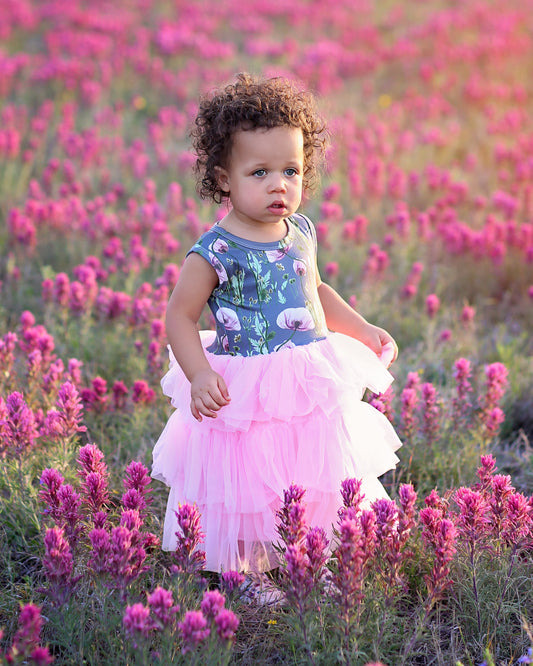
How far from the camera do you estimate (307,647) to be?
2.06m

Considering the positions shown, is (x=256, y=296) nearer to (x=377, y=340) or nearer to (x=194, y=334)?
(x=194, y=334)

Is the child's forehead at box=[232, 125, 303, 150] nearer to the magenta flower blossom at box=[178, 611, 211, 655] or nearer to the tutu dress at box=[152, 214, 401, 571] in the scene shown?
the tutu dress at box=[152, 214, 401, 571]

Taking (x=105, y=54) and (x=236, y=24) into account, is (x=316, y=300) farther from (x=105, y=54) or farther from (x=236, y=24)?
(x=236, y=24)

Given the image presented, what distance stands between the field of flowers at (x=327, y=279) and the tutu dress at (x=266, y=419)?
0.63ft

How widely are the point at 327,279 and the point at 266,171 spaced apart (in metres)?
2.88

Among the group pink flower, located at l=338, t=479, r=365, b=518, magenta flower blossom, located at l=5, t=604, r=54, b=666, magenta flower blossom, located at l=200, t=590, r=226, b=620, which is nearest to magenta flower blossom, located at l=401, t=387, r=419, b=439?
pink flower, located at l=338, t=479, r=365, b=518

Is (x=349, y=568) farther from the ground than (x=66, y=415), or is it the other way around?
(x=66, y=415)

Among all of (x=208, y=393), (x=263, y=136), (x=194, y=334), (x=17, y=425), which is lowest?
(x=17, y=425)

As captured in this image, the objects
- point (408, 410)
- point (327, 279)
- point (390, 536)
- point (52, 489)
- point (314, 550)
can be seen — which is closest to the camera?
point (314, 550)

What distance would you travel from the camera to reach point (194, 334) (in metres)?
2.56

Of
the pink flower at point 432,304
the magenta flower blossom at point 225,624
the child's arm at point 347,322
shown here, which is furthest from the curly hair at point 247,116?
the pink flower at point 432,304

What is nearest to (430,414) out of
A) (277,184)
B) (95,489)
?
(277,184)

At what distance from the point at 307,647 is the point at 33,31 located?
12.5 meters

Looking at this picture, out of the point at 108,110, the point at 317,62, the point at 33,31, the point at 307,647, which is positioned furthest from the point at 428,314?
the point at 33,31
